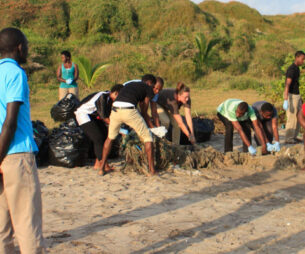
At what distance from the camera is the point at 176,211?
4363mm


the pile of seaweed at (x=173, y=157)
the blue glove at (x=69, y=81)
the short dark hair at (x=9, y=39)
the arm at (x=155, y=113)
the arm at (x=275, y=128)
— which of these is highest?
the short dark hair at (x=9, y=39)

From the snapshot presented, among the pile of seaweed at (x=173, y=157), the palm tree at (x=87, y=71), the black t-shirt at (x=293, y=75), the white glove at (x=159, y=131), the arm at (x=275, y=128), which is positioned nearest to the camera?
the pile of seaweed at (x=173, y=157)

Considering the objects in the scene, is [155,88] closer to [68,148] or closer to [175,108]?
[175,108]

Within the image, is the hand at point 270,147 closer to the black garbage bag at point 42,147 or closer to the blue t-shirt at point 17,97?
the black garbage bag at point 42,147

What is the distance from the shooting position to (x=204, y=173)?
5.89m

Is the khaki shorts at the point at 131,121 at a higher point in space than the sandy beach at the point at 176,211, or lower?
higher

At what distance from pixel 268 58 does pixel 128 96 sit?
58.5 ft

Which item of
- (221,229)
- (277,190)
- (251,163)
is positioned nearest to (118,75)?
(251,163)

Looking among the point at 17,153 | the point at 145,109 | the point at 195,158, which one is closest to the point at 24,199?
the point at 17,153

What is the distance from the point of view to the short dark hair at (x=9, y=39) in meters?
2.52

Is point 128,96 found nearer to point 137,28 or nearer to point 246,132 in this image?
point 246,132

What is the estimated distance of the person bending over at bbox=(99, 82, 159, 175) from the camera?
5.50 m

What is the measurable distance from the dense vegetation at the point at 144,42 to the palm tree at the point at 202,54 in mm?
60

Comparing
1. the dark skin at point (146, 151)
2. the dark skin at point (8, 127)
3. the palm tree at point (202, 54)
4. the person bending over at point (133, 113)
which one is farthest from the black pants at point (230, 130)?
the palm tree at point (202, 54)
